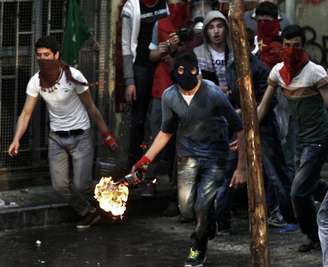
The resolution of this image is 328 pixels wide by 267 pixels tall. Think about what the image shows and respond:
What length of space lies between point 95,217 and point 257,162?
135 inches

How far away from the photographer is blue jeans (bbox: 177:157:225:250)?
351 inches

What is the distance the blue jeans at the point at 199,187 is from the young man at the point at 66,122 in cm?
133

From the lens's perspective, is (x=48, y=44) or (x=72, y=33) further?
(x=72, y=33)

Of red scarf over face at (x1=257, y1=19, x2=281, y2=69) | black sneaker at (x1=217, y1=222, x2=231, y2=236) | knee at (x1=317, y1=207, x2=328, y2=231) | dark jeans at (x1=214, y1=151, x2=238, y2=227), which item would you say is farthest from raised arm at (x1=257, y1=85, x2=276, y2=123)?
knee at (x1=317, y1=207, x2=328, y2=231)

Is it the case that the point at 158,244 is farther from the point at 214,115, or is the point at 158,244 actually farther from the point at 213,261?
the point at 214,115

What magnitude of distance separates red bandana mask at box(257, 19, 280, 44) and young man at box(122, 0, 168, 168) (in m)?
1.12

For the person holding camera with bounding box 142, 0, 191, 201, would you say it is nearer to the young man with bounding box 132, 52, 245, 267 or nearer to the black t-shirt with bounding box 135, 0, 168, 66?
the black t-shirt with bounding box 135, 0, 168, 66

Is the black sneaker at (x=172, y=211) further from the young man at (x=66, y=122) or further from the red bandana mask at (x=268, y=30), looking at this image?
the red bandana mask at (x=268, y=30)

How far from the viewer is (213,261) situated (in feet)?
30.6

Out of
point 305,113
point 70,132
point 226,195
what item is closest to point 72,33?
point 70,132

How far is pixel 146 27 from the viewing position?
36.8 feet

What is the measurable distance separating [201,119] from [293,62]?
0.96 meters

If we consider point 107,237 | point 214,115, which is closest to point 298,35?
point 214,115

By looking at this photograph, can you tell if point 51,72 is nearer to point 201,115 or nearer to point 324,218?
point 201,115
